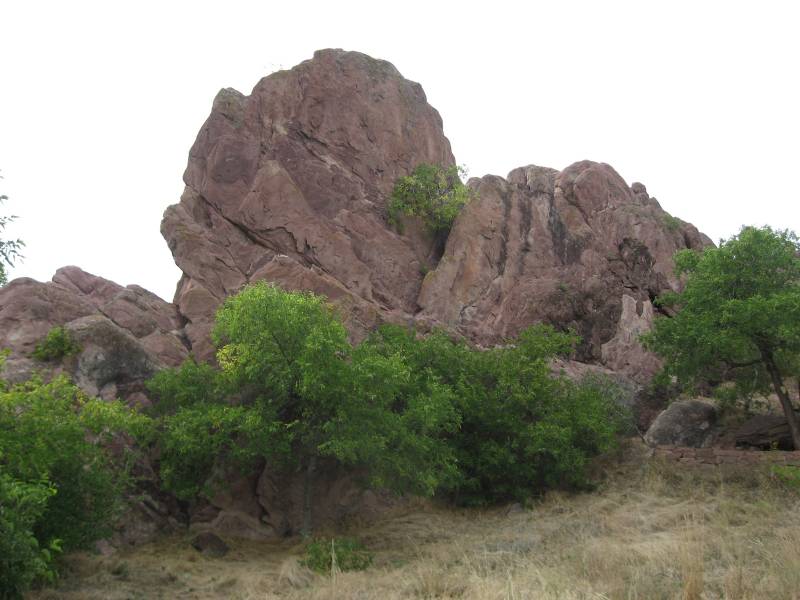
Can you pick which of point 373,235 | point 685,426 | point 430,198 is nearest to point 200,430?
point 373,235

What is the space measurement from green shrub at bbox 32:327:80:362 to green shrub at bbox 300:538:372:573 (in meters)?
10.1

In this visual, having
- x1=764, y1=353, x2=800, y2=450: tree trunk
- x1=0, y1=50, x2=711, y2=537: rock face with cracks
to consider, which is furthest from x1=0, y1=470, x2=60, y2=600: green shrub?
x1=764, y1=353, x2=800, y2=450: tree trunk

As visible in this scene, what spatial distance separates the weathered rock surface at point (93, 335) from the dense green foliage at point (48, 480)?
5241mm

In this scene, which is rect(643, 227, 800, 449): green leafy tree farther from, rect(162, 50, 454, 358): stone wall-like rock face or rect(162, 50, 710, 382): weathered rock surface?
rect(162, 50, 454, 358): stone wall-like rock face

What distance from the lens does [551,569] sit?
40.4 ft

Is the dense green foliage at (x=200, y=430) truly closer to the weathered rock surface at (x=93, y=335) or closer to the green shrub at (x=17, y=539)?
the weathered rock surface at (x=93, y=335)

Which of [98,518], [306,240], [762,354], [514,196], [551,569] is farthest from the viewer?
[514,196]

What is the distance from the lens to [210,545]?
60.6 ft

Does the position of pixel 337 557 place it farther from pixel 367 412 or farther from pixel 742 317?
pixel 742 317

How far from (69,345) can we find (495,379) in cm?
1377

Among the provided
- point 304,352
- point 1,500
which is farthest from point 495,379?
point 1,500

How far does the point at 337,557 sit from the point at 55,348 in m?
11.5

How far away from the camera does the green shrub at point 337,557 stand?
15.5m

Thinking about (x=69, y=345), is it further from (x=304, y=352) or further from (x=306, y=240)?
(x=306, y=240)
